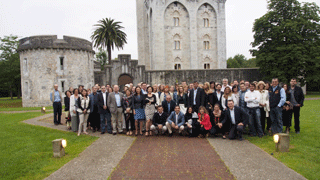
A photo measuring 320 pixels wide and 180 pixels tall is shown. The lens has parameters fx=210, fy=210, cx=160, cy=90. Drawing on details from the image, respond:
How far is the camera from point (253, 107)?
8.88 metres

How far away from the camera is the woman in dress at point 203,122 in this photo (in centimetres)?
884

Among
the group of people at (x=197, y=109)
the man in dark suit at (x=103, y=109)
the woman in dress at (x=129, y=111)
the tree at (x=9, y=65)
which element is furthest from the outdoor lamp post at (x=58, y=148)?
the tree at (x=9, y=65)

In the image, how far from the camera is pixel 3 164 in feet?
21.0

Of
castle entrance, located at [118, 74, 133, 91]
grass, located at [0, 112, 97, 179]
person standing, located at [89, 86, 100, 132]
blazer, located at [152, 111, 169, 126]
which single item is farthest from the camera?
castle entrance, located at [118, 74, 133, 91]

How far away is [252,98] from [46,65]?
1006 inches

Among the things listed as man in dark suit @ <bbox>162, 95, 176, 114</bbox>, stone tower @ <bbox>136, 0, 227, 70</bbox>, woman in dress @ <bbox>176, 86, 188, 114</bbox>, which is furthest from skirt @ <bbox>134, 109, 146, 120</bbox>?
stone tower @ <bbox>136, 0, 227, 70</bbox>

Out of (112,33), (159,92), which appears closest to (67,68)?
(112,33)

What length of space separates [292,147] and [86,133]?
27.7 feet

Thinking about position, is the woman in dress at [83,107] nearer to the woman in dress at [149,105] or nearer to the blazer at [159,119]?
the woman in dress at [149,105]

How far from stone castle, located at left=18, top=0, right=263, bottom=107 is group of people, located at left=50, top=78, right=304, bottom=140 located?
16.1 meters

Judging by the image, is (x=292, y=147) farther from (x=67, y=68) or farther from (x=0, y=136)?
(x=67, y=68)

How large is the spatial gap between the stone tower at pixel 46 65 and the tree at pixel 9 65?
21.7 m

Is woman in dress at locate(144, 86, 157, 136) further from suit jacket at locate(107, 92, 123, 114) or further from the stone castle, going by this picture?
the stone castle

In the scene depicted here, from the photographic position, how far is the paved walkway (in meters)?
5.33
